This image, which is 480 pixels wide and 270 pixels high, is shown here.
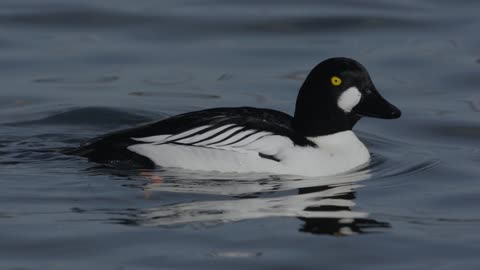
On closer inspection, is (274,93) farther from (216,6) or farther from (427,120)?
(216,6)

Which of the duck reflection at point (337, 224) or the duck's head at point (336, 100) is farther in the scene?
the duck's head at point (336, 100)

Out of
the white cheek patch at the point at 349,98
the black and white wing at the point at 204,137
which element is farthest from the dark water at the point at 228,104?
the white cheek patch at the point at 349,98

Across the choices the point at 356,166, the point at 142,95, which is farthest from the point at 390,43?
the point at 356,166

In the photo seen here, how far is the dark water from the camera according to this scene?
8992 mm

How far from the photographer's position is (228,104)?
14.0 metres

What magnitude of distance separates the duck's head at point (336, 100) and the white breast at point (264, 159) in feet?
0.43

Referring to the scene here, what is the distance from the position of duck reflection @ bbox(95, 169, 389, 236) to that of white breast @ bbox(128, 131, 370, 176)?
0.38 feet

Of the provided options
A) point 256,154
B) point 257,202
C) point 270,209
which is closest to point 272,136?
point 256,154

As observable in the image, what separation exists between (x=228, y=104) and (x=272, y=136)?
2.81 meters

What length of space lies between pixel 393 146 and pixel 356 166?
128cm

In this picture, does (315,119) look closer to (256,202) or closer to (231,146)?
(231,146)

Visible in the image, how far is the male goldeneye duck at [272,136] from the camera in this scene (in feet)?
36.6

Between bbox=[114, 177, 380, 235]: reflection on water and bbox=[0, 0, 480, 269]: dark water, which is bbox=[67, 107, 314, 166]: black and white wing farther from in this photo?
bbox=[114, 177, 380, 235]: reflection on water

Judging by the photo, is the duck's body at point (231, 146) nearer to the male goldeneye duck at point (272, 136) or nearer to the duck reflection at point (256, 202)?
the male goldeneye duck at point (272, 136)
